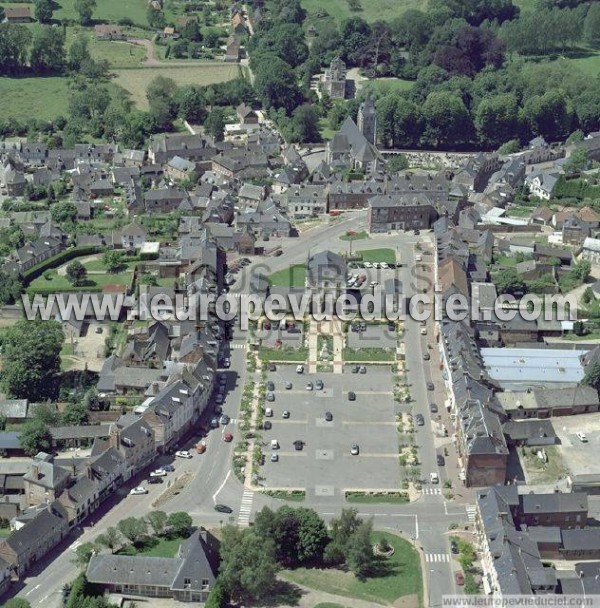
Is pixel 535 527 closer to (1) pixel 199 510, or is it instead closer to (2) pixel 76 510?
(1) pixel 199 510

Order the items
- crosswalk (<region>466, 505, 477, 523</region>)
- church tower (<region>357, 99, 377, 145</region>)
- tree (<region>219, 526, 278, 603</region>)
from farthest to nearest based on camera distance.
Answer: church tower (<region>357, 99, 377, 145</region>) < crosswalk (<region>466, 505, 477, 523</region>) < tree (<region>219, 526, 278, 603</region>)

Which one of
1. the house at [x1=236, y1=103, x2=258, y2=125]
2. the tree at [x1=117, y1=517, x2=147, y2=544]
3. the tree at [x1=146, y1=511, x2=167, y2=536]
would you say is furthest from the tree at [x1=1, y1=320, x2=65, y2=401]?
the house at [x1=236, y1=103, x2=258, y2=125]

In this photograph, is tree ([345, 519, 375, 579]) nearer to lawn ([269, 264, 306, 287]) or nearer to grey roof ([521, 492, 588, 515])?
grey roof ([521, 492, 588, 515])

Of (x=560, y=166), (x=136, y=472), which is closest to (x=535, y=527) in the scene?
(x=136, y=472)

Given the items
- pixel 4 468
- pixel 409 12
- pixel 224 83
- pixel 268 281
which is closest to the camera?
pixel 4 468

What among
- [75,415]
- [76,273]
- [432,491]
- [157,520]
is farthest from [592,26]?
[157,520]
